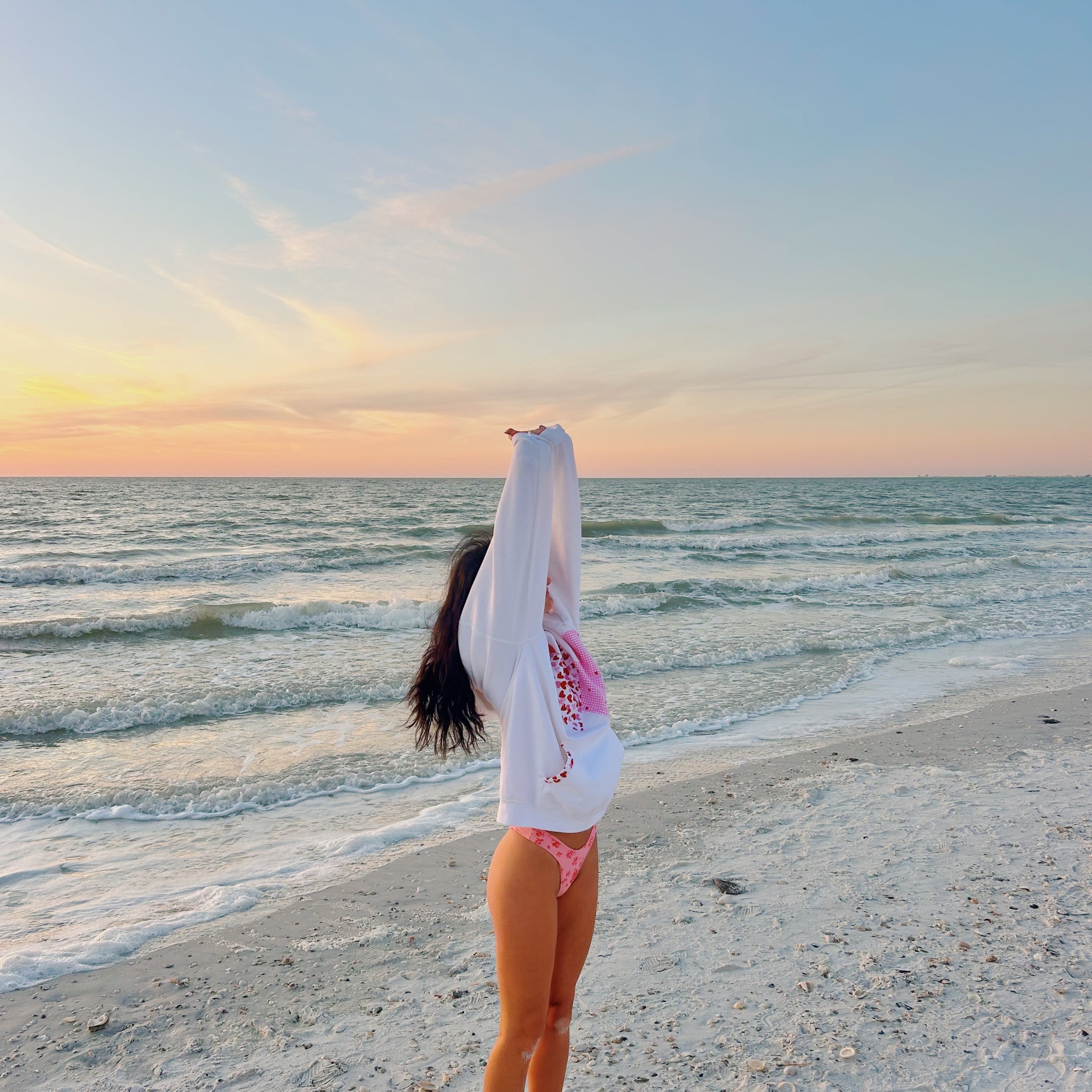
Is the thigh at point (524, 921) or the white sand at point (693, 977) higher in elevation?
the thigh at point (524, 921)

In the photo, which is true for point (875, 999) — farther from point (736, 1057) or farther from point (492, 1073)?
point (492, 1073)

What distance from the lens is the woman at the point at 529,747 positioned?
1865 mm

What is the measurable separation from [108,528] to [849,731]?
3221 centimetres

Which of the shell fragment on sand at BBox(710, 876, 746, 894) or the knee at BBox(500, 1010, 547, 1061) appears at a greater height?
the knee at BBox(500, 1010, 547, 1061)

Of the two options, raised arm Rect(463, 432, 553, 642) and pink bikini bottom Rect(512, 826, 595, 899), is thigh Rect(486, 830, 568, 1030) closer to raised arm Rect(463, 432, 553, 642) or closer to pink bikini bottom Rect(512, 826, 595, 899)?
pink bikini bottom Rect(512, 826, 595, 899)

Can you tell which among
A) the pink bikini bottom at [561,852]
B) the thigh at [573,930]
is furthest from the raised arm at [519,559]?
the thigh at [573,930]

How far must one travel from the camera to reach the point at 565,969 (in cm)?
206

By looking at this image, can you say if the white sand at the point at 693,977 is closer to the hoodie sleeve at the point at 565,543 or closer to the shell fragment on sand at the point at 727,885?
the shell fragment on sand at the point at 727,885

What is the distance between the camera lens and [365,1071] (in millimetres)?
2912

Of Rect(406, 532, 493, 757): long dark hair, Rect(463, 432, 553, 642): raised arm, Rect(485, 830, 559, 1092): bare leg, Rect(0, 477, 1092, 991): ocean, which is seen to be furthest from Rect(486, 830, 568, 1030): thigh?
Rect(0, 477, 1092, 991): ocean

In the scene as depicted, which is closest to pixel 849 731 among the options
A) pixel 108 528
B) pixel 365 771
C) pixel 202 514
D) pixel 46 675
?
pixel 365 771

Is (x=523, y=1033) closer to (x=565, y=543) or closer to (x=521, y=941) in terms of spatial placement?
(x=521, y=941)

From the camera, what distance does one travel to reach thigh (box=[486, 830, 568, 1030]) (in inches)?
73.5

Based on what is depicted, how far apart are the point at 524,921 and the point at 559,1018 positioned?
443mm
